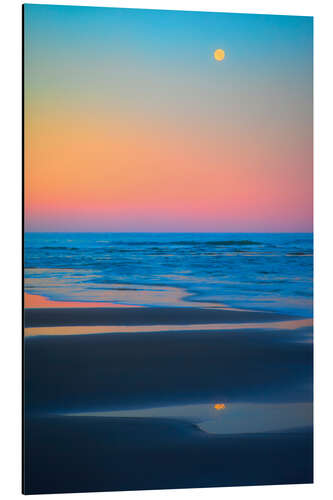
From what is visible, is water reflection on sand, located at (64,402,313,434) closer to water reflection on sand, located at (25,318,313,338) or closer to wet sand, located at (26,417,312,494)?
wet sand, located at (26,417,312,494)

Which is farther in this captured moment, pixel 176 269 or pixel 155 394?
pixel 176 269

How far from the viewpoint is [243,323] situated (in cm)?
590

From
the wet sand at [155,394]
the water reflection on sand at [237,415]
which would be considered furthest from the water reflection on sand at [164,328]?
the water reflection on sand at [237,415]

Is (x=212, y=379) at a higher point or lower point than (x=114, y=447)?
higher

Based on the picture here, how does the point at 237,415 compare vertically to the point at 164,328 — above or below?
below

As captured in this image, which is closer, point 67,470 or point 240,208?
point 67,470

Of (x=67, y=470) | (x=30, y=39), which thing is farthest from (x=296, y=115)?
(x=67, y=470)

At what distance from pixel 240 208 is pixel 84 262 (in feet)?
3.71

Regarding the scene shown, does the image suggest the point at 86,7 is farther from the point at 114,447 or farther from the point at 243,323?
the point at 114,447

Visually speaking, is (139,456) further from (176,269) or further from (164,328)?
(176,269)

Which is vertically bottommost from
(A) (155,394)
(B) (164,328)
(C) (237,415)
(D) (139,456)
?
(D) (139,456)

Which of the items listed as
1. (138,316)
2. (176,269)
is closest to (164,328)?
(138,316)

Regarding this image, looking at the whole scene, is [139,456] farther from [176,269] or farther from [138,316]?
[176,269]

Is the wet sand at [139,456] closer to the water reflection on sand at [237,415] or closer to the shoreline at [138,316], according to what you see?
the water reflection on sand at [237,415]
